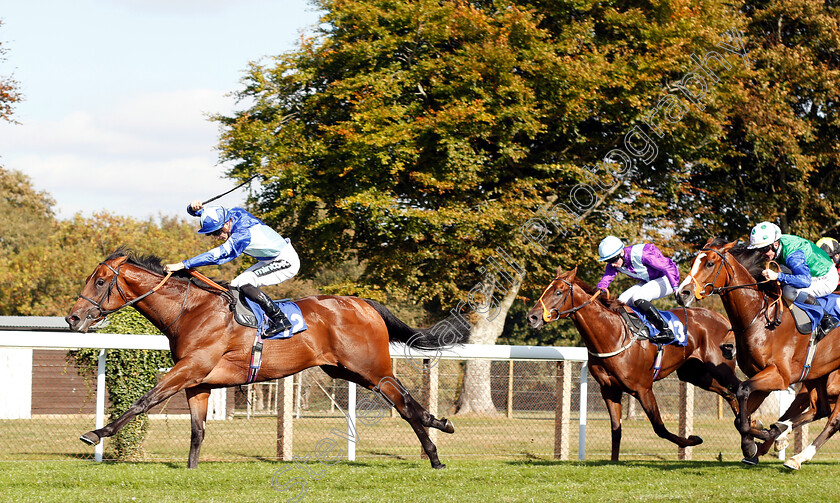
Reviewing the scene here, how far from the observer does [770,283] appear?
7.65m

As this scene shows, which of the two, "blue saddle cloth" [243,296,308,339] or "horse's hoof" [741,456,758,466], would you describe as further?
"horse's hoof" [741,456,758,466]

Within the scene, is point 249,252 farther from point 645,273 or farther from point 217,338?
point 645,273

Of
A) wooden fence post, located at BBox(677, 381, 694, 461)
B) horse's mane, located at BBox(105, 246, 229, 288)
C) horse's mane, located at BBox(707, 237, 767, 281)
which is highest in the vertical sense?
horse's mane, located at BBox(707, 237, 767, 281)

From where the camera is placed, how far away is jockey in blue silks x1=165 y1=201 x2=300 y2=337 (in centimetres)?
703

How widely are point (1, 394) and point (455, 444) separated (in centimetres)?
1280

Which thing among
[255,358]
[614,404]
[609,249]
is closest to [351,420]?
[255,358]

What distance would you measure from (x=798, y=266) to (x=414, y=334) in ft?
11.4

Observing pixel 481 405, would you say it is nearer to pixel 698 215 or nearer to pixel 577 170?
pixel 577 170

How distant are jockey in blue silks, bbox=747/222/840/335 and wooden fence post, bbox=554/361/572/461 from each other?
294cm

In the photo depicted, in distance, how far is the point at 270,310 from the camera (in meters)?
7.10

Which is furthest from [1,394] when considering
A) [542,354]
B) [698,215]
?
[698,215]

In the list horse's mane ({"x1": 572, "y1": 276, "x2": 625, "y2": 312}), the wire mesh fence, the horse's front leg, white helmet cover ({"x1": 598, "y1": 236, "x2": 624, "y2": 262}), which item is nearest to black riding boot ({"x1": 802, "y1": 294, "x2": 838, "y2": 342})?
horse's mane ({"x1": 572, "y1": 276, "x2": 625, "y2": 312})

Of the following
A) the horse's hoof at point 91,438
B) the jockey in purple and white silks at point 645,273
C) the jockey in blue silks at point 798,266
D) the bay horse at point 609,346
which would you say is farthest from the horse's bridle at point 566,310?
the horse's hoof at point 91,438

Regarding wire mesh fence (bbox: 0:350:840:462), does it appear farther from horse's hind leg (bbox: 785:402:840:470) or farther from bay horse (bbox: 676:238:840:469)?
horse's hind leg (bbox: 785:402:840:470)
